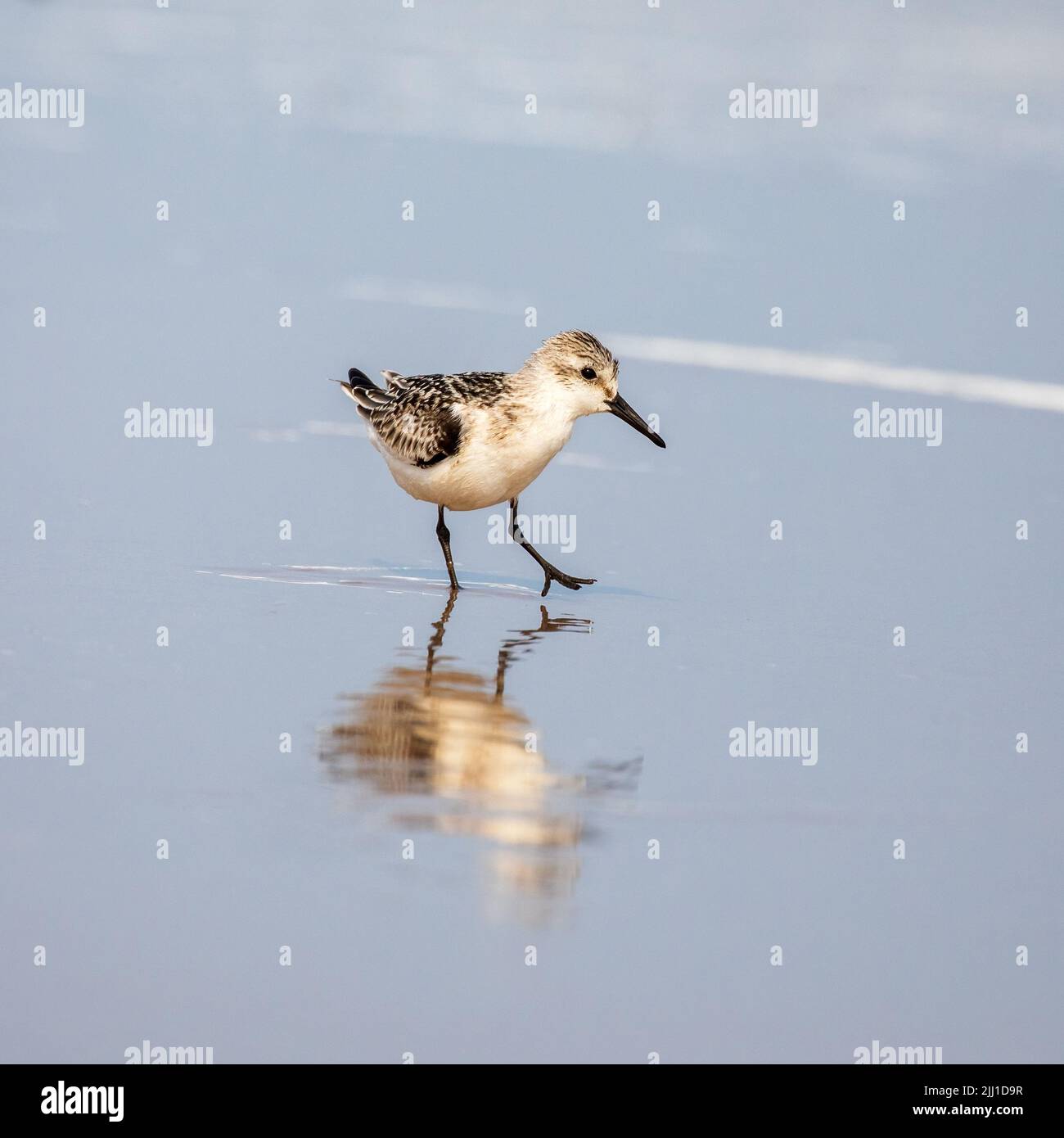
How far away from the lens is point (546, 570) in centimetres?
930

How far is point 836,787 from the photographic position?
6.59 m

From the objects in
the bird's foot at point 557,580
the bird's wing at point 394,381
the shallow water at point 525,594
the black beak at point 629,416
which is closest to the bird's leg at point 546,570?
the bird's foot at point 557,580

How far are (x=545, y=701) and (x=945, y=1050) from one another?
274 centimetres

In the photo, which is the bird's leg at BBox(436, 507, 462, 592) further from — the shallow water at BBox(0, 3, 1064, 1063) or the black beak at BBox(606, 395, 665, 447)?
the black beak at BBox(606, 395, 665, 447)

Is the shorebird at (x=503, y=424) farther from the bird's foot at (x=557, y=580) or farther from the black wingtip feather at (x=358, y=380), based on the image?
the black wingtip feather at (x=358, y=380)

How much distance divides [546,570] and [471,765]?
114 inches

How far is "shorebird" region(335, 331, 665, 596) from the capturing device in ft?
29.5

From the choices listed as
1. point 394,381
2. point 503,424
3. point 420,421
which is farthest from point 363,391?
point 503,424

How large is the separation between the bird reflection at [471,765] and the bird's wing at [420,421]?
1400 mm

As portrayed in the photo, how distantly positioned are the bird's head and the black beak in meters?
0.05

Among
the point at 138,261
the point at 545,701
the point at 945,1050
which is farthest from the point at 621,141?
the point at 945,1050

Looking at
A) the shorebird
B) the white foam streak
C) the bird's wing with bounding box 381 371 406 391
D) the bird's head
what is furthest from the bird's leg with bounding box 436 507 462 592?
the white foam streak

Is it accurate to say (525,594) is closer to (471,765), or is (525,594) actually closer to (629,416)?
(629,416)

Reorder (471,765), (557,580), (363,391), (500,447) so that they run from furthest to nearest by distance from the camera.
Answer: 1. (363,391)
2. (557,580)
3. (500,447)
4. (471,765)
